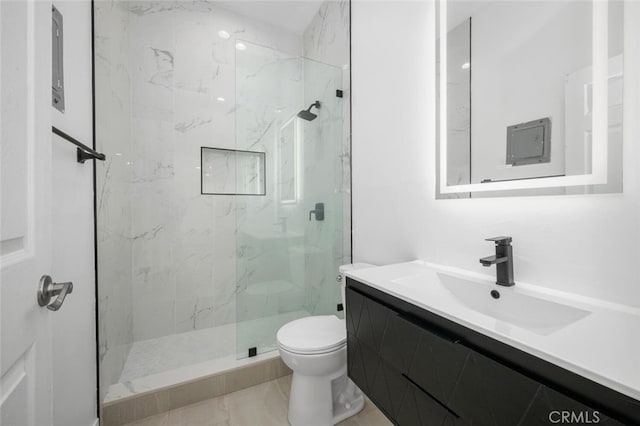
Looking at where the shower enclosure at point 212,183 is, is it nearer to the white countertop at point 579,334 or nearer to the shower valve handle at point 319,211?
the shower valve handle at point 319,211

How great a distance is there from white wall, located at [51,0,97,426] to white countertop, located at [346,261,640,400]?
1240 millimetres

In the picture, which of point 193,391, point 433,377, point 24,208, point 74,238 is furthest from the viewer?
point 193,391

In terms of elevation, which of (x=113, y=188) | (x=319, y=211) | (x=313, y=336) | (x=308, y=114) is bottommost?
(x=313, y=336)

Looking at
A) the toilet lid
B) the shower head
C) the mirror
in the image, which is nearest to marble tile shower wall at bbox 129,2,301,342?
the shower head

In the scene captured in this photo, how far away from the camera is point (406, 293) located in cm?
91

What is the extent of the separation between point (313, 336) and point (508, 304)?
92 cm

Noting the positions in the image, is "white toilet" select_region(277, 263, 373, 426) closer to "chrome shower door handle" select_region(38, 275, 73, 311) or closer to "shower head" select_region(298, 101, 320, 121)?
"chrome shower door handle" select_region(38, 275, 73, 311)

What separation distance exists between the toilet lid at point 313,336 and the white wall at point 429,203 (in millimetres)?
485

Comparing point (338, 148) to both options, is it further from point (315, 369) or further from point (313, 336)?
point (315, 369)

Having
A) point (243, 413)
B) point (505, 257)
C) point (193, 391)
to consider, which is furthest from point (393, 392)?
point (193, 391)

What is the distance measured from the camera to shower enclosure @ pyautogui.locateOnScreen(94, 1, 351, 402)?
6.05ft

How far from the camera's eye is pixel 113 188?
5.85 feet

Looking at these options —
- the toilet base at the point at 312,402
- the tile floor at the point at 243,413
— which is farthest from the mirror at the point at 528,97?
the tile floor at the point at 243,413

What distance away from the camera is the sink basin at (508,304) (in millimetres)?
805
